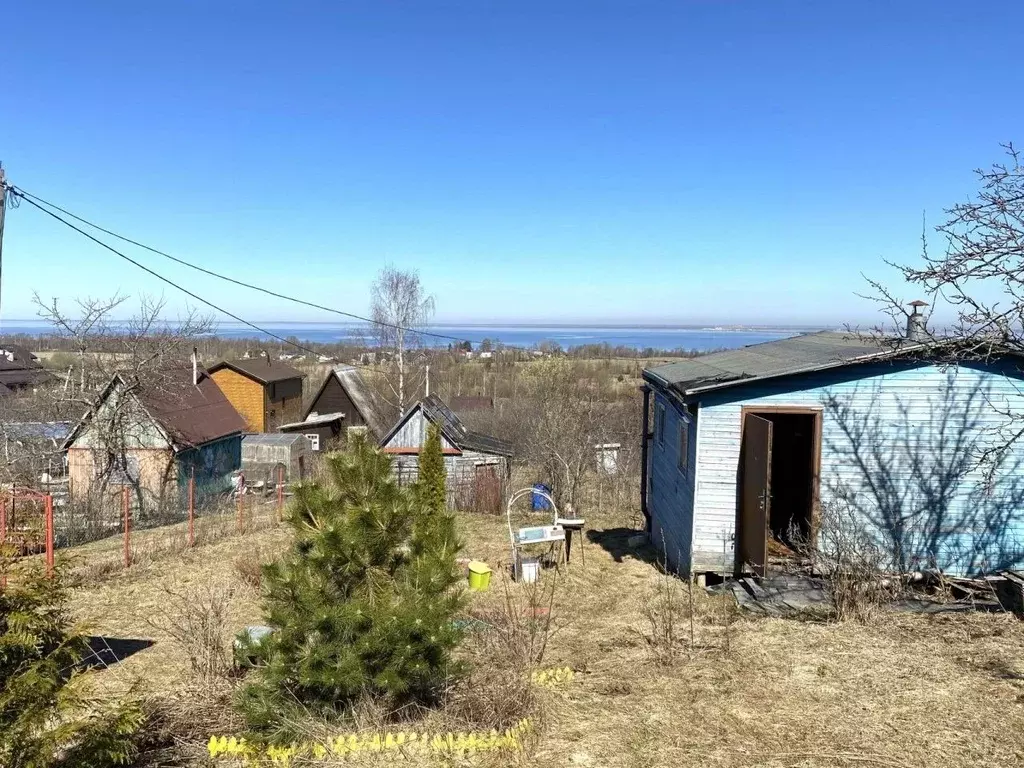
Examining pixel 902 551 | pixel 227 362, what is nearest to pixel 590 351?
pixel 227 362

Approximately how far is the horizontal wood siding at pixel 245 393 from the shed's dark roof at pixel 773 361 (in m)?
28.0

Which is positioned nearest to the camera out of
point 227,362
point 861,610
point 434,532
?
point 434,532

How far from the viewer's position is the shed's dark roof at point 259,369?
3662 cm

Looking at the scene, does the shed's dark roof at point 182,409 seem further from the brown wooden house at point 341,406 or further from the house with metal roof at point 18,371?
the house with metal roof at point 18,371

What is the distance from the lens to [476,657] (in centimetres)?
622

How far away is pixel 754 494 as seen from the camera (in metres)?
9.09

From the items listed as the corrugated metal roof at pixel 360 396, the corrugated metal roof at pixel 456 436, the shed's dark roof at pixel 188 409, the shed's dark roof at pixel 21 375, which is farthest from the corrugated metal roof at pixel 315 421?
the shed's dark roof at pixel 21 375

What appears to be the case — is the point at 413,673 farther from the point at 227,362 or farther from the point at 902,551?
the point at 227,362

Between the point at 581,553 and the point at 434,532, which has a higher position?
the point at 434,532

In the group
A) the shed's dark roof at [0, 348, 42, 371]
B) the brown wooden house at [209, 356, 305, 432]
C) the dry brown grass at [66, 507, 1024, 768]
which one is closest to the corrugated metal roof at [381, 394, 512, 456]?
the dry brown grass at [66, 507, 1024, 768]

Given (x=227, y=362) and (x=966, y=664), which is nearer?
(x=966, y=664)

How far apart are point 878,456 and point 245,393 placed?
33092 mm

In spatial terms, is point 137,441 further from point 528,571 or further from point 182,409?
point 528,571

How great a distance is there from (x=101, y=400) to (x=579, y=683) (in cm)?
1675
